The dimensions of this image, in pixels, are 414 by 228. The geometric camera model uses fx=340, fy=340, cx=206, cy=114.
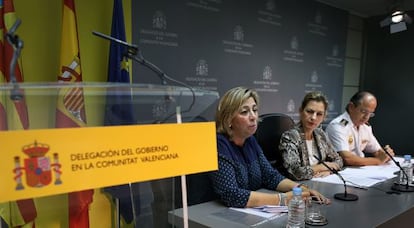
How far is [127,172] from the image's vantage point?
721 mm

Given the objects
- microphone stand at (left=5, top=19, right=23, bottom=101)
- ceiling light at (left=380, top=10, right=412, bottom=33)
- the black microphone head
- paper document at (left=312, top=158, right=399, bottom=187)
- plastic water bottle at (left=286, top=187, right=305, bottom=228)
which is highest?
ceiling light at (left=380, top=10, right=412, bottom=33)

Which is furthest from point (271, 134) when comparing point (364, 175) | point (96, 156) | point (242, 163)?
point (96, 156)

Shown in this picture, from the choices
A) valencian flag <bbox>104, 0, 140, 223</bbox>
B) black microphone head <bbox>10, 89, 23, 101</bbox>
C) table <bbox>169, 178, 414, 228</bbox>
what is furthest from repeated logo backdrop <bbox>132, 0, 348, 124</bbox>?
black microphone head <bbox>10, 89, 23, 101</bbox>

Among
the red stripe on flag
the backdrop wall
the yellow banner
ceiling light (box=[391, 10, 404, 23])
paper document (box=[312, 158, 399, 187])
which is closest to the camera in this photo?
the yellow banner

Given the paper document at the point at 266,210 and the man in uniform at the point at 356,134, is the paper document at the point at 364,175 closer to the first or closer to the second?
the man in uniform at the point at 356,134

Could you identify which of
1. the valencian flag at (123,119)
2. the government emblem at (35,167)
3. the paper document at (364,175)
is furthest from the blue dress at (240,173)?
the government emblem at (35,167)

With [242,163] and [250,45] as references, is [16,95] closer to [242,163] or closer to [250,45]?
[242,163]

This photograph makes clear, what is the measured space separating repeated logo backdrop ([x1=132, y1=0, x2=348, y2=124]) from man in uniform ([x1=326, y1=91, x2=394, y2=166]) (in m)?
0.87

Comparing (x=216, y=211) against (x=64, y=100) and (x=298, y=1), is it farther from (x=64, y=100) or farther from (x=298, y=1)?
(x=298, y=1)

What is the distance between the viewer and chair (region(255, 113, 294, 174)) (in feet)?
8.18

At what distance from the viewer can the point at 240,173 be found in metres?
1.80

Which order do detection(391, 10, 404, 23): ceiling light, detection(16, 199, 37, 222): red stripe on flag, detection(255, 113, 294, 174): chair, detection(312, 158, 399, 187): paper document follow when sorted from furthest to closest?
detection(391, 10, 404, 23): ceiling light < detection(255, 113, 294, 174): chair < detection(312, 158, 399, 187): paper document < detection(16, 199, 37, 222): red stripe on flag

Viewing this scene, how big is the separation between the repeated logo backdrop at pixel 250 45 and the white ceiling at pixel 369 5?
0.10m

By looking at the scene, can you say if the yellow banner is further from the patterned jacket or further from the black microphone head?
the patterned jacket
